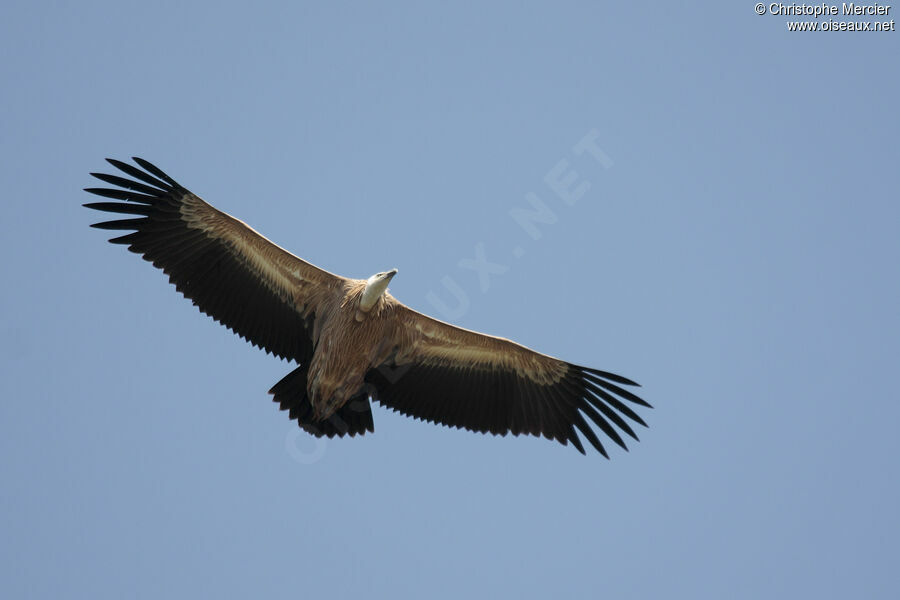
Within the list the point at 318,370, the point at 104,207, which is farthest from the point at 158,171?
the point at 318,370

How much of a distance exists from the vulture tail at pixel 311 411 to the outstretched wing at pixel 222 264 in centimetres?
42

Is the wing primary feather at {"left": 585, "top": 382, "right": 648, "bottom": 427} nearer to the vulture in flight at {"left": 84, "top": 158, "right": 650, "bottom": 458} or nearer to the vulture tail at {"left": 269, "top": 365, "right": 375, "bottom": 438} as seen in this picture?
the vulture in flight at {"left": 84, "top": 158, "right": 650, "bottom": 458}

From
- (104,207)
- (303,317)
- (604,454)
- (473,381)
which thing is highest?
(104,207)

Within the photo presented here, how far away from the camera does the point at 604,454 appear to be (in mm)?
16328

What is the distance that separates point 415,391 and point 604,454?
97.2 inches

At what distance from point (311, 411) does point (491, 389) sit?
227 centimetres

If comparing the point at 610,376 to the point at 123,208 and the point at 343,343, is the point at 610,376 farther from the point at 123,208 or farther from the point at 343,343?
the point at 123,208

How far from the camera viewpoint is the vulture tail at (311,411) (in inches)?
635

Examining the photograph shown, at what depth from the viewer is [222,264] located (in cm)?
1631

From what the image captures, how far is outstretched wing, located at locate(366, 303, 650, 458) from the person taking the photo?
16.5m

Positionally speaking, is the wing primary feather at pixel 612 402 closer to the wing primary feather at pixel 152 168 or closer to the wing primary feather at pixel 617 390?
the wing primary feather at pixel 617 390

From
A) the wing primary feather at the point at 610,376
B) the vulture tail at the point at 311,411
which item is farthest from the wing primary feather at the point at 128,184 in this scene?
the wing primary feather at the point at 610,376

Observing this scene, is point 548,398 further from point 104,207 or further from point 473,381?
point 104,207

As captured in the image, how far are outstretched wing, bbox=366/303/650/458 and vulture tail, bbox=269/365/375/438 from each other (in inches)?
11.7
